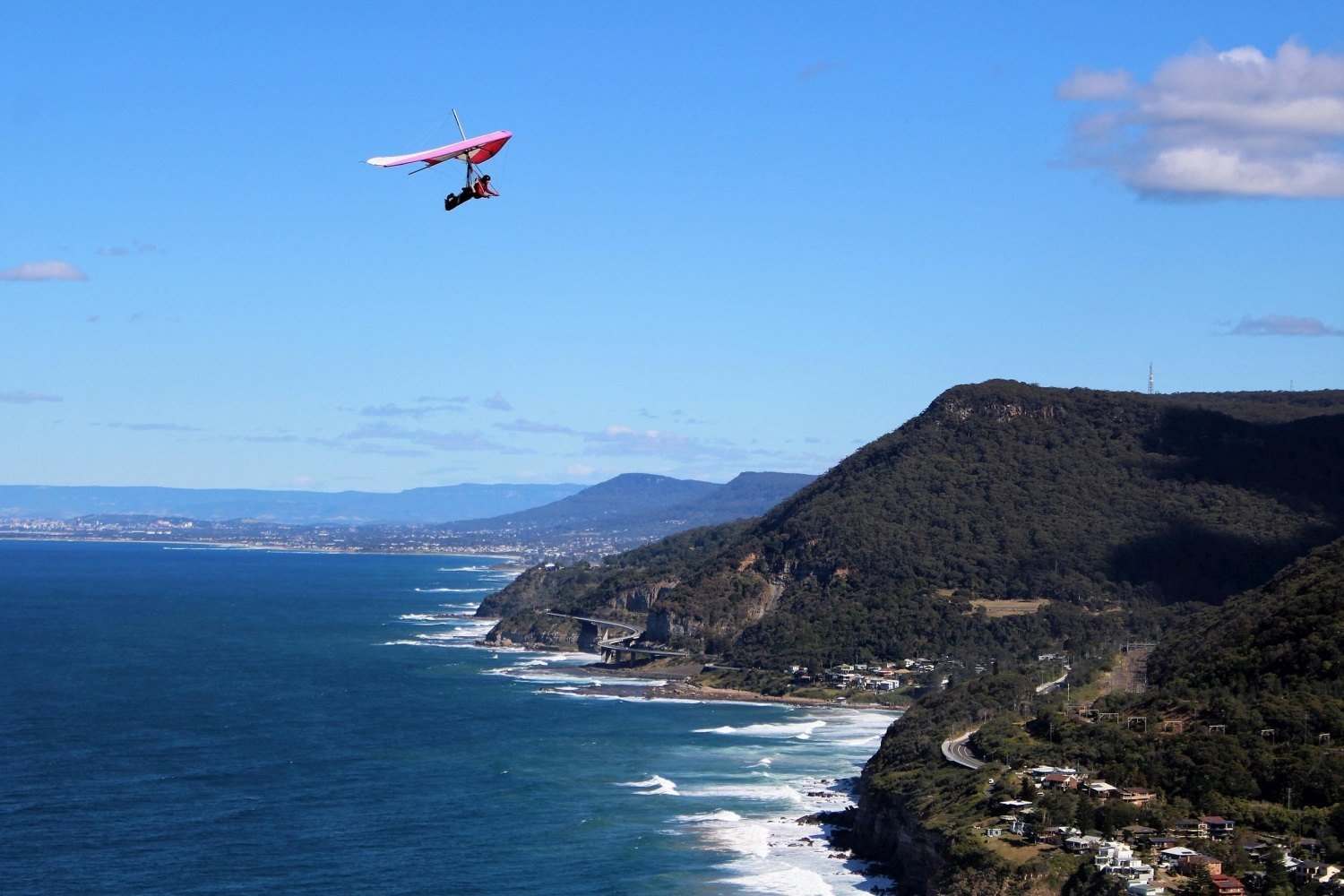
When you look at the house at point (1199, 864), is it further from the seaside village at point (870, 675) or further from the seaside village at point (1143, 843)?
the seaside village at point (870, 675)

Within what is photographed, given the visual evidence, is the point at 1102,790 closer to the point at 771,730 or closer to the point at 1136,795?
the point at 1136,795

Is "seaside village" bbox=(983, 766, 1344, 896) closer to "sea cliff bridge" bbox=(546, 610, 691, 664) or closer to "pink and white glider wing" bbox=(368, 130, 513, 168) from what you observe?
"pink and white glider wing" bbox=(368, 130, 513, 168)

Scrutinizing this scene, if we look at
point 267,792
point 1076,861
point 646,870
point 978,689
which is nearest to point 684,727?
point 978,689

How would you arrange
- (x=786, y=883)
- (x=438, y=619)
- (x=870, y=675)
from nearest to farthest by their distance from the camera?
(x=786, y=883), (x=870, y=675), (x=438, y=619)

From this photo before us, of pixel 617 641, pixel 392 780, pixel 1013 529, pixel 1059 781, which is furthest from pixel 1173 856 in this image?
pixel 617 641

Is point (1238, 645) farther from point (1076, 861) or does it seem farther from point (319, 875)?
point (319, 875)

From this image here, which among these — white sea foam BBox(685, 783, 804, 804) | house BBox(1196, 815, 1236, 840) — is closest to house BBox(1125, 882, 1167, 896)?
house BBox(1196, 815, 1236, 840)

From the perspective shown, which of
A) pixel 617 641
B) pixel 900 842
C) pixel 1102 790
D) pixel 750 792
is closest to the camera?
pixel 1102 790
